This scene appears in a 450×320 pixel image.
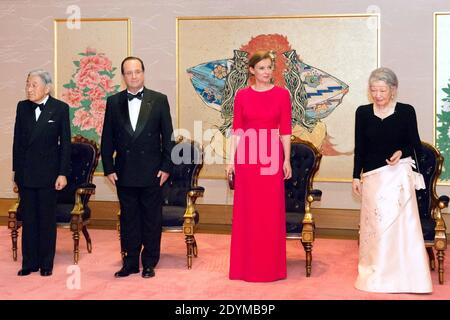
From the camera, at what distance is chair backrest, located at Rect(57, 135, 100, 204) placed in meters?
6.70

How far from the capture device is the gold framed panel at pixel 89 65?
8.48 metres

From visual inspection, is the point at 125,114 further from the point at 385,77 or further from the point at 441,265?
the point at 441,265

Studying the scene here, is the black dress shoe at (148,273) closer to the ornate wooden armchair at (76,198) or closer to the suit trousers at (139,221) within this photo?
the suit trousers at (139,221)

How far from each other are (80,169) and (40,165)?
1.24m

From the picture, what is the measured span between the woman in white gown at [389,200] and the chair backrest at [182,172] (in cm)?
209

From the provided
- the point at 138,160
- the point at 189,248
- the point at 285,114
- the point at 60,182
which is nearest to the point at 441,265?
the point at 285,114

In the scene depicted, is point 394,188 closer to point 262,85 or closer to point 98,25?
point 262,85

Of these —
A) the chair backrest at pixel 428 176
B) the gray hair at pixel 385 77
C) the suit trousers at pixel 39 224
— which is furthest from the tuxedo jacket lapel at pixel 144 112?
the chair backrest at pixel 428 176

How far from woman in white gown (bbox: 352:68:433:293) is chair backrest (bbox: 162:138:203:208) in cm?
209

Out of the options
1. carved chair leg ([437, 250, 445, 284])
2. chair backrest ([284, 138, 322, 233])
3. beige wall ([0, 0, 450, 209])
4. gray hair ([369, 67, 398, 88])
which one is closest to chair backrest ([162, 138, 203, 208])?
chair backrest ([284, 138, 322, 233])

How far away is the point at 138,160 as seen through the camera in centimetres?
544

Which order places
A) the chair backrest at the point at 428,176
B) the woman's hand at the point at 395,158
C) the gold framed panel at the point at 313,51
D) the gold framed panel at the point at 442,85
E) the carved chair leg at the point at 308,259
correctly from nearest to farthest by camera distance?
1. the woman's hand at the point at 395,158
2. the carved chair leg at the point at 308,259
3. the chair backrest at the point at 428,176
4. the gold framed panel at the point at 442,85
5. the gold framed panel at the point at 313,51
